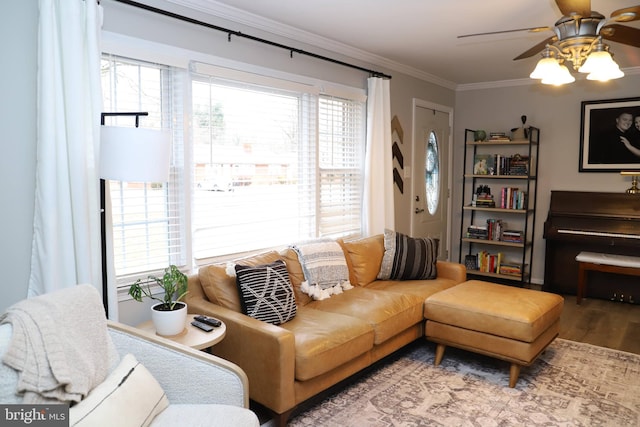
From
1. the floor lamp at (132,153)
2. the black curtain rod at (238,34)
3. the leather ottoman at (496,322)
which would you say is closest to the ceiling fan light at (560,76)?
the leather ottoman at (496,322)

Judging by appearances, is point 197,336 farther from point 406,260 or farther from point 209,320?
point 406,260

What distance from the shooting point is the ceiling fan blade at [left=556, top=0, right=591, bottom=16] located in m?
2.31

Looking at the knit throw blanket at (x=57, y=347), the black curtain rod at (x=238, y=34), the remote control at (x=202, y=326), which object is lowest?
the remote control at (x=202, y=326)

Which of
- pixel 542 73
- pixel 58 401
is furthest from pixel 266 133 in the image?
pixel 58 401

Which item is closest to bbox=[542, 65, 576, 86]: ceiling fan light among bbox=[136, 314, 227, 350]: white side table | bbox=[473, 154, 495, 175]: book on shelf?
bbox=[136, 314, 227, 350]: white side table

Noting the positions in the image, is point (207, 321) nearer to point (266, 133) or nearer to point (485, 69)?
point (266, 133)

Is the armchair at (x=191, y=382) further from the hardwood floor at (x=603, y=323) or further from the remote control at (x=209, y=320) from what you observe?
the hardwood floor at (x=603, y=323)

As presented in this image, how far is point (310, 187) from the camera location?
13.5ft

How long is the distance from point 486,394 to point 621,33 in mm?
2242

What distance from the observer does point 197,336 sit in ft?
7.81

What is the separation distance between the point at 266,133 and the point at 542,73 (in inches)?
76.9

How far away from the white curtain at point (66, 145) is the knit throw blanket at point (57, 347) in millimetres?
672

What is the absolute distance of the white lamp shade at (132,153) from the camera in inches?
84.9

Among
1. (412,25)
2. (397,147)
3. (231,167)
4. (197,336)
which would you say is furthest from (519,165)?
(197,336)
